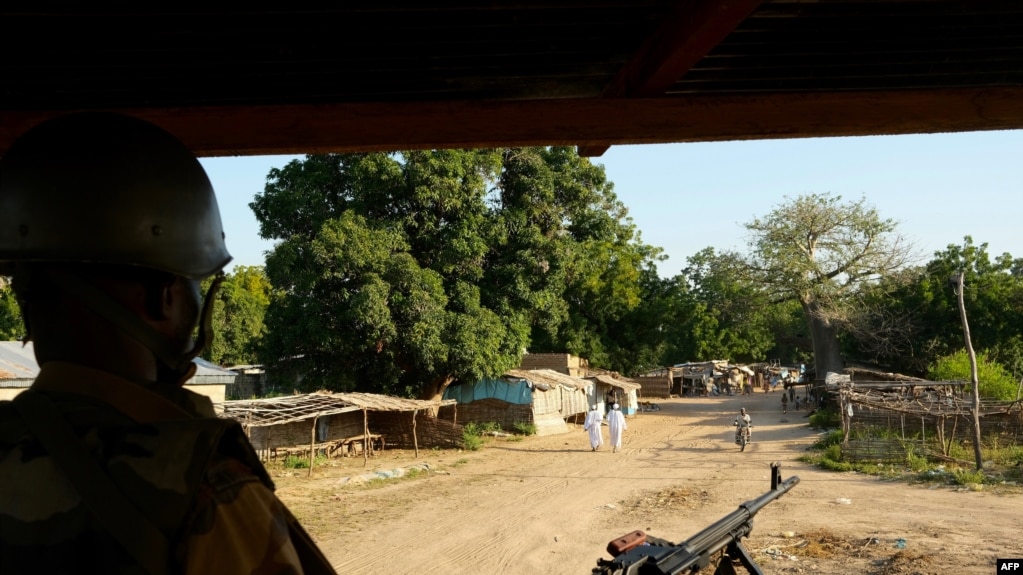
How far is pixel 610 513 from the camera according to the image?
11375 millimetres

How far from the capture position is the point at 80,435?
0.87 metres

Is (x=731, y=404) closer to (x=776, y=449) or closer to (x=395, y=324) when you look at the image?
(x=776, y=449)

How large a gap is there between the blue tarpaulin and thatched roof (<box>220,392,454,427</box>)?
16.1ft

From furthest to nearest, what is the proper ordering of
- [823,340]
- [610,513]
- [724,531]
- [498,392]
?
[823,340] → [498,392] → [610,513] → [724,531]

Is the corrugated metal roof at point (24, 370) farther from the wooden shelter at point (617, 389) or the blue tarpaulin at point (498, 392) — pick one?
the wooden shelter at point (617, 389)

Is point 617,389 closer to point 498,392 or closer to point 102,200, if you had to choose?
point 498,392

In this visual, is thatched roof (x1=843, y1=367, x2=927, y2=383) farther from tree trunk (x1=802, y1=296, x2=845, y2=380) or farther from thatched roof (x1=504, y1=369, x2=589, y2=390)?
thatched roof (x1=504, y1=369, x2=589, y2=390)

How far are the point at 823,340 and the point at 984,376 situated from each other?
32.3 ft

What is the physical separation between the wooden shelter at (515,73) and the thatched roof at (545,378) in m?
18.8

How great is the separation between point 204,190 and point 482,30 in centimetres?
170

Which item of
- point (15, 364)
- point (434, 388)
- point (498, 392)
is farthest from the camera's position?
point (498, 392)

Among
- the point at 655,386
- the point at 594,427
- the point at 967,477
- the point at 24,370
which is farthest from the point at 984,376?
the point at 24,370

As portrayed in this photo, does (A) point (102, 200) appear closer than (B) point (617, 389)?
Yes

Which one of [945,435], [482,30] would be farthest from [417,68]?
[945,435]
